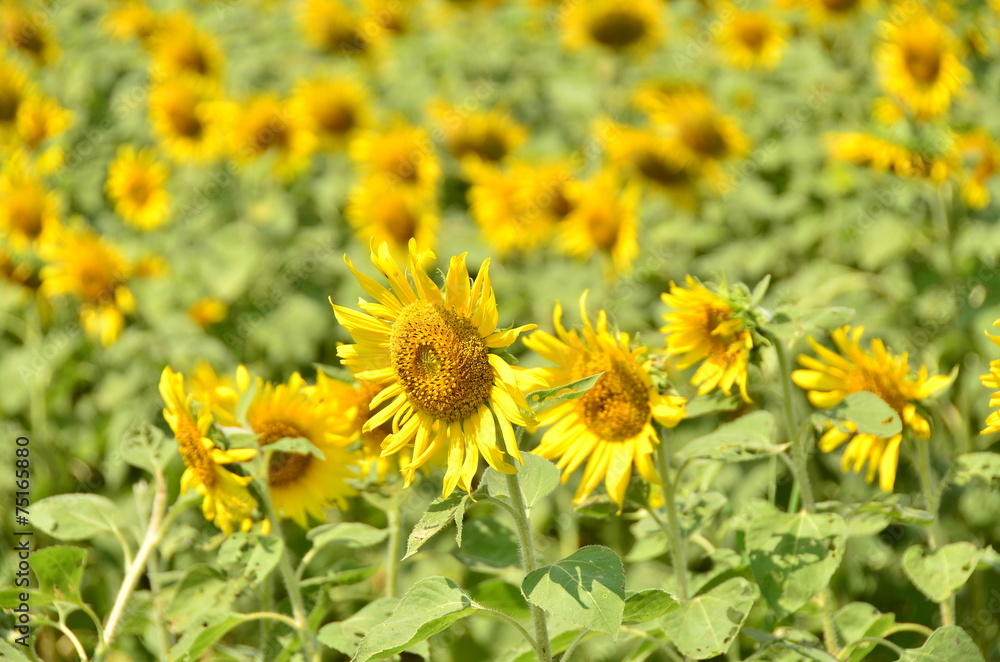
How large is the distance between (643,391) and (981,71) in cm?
292

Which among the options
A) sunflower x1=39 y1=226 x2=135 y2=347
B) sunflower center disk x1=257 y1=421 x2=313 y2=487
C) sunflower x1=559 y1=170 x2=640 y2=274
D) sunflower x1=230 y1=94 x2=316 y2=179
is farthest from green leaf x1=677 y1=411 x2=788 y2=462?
sunflower x1=230 y1=94 x2=316 y2=179

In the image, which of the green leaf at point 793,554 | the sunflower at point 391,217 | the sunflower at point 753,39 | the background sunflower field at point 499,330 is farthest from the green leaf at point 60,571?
the sunflower at point 753,39

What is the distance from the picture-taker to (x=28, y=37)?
4.99 metres

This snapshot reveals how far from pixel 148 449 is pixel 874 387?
136 centimetres

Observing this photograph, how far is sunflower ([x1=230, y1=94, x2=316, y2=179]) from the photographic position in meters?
4.31

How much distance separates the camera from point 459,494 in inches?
54.3

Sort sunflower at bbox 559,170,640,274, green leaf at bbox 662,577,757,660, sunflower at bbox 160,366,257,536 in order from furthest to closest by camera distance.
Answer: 1. sunflower at bbox 559,170,640,274
2. sunflower at bbox 160,366,257,536
3. green leaf at bbox 662,577,757,660

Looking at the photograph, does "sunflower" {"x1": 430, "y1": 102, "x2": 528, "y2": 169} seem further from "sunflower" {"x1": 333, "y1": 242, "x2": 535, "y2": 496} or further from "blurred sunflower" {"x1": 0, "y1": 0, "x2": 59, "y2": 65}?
"sunflower" {"x1": 333, "y1": 242, "x2": 535, "y2": 496}

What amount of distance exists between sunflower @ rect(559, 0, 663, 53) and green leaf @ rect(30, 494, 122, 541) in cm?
338

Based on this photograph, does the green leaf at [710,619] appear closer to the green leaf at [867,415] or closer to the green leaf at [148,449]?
the green leaf at [867,415]

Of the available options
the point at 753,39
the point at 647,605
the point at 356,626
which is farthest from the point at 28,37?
the point at 647,605

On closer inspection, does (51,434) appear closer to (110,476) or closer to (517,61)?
(110,476)

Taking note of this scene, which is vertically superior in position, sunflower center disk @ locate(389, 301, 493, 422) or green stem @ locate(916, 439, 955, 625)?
sunflower center disk @ locate(389, 301, 493, 422)

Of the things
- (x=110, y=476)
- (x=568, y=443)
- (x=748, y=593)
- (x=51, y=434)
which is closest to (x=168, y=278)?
(x=51, y=434)
